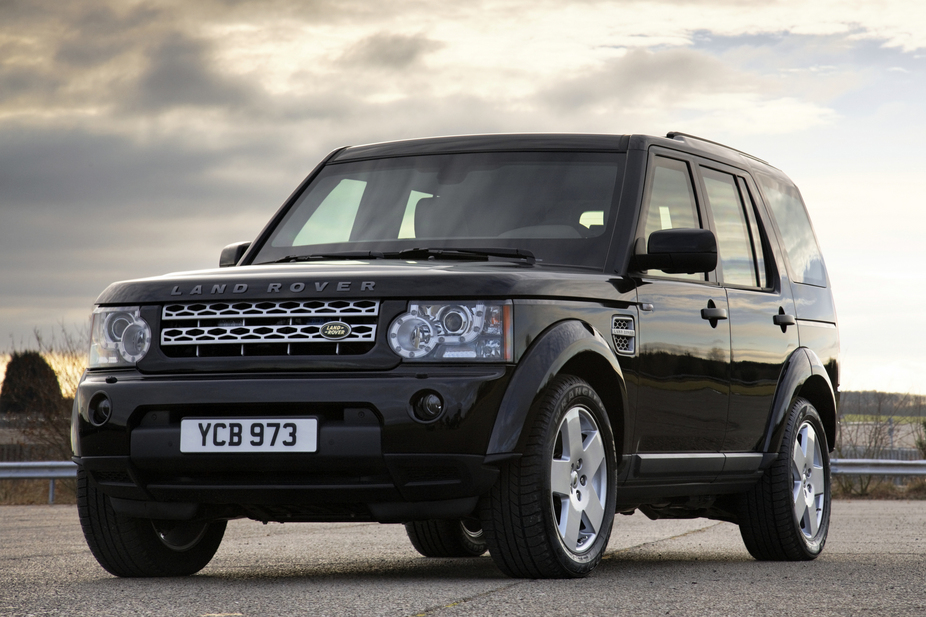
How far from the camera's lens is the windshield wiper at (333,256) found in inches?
239

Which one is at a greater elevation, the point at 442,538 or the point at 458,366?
the point at 458,366

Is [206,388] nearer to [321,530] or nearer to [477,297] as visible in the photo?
[477,297]

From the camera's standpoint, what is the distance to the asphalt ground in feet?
14.8

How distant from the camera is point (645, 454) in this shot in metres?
5.95

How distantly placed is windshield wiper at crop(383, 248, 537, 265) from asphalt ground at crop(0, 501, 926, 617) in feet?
4.57

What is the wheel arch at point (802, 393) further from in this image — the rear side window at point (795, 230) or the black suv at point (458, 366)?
the rear side window at point (795, 230)

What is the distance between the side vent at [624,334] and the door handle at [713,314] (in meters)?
0.77

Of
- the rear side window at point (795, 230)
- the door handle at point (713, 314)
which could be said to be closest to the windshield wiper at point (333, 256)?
the door handle at point (713, 314)

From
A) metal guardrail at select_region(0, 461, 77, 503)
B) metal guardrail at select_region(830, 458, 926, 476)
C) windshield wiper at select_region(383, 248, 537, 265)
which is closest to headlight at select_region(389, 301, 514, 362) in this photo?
windshield wiper at select_region(383, 248, 537, 265)

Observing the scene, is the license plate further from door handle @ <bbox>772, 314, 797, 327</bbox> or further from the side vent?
door handle @ <bbox>772, 314, 797, 327</bbox>

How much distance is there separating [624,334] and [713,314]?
961 mm

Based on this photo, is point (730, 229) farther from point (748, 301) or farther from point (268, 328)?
point (268, 328)

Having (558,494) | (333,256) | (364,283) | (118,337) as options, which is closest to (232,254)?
(333,256)

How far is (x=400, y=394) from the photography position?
4855 millimetres
